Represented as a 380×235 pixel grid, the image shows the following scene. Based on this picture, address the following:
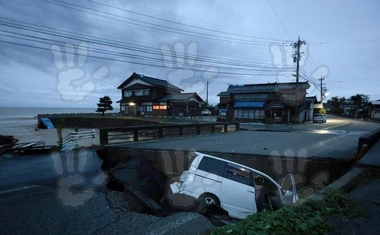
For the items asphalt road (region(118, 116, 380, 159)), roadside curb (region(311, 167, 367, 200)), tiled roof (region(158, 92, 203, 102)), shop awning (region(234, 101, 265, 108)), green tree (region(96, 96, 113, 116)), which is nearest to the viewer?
roadside curb (region(311, 167, 367, 200))

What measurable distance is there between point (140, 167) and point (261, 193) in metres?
4.10

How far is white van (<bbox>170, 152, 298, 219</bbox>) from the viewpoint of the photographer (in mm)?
5086

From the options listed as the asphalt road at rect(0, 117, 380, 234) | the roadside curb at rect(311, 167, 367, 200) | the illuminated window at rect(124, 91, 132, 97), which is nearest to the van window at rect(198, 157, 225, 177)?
the asphalt road at rect(0, 117, 380, 234)

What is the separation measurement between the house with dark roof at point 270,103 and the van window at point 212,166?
3235 cm

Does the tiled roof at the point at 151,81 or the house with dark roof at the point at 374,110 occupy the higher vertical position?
the tiled roof at the point at 151,81

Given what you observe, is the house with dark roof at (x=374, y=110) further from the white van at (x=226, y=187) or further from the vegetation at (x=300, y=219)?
the vegetation at (x=300, y=219)

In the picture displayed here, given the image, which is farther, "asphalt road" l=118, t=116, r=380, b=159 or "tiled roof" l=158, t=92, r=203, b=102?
"tiled roof" l=158, t=92, r=203, b=102

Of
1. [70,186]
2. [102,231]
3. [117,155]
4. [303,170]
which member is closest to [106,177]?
[70,186]

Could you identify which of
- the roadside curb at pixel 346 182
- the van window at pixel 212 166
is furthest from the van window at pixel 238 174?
the roadside curb at pixel 346 182

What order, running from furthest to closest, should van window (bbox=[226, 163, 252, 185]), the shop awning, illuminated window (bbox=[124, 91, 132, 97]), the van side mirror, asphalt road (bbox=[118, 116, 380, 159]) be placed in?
1. illuminated window (bbox=[124, 91, 132, 97])
2. the shop awning
3. asphalt road (bbox=[118, 116, 380, 159])
4. the van side mirror
5. van window (bbox=[226, 163, 252, 185])

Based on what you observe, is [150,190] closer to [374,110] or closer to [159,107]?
[159,107]

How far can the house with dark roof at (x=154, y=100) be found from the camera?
142ft

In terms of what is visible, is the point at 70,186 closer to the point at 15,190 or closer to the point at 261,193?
the point at 15,190

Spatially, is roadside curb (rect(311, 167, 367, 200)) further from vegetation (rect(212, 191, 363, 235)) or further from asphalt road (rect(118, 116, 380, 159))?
asphalt road (rect(118, 116, 380, 159))
